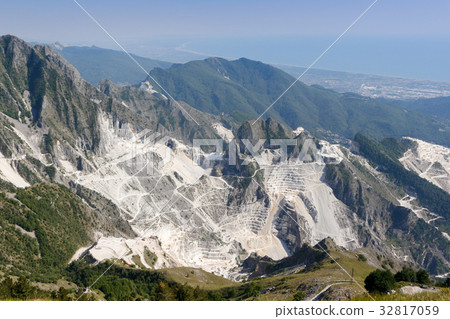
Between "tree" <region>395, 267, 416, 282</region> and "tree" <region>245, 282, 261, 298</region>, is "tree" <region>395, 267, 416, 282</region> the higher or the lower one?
the higher one

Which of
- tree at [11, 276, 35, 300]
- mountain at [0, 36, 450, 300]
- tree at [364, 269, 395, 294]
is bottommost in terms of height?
mountain at [0, 36, 450, 300]

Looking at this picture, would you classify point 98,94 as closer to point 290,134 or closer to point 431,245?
point 290,134

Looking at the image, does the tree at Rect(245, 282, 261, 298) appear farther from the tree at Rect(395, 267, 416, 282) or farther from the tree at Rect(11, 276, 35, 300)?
the tree at Rect(11, 276, 35, 300)

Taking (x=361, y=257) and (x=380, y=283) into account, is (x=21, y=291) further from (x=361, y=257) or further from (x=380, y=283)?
(x=361, y=257)

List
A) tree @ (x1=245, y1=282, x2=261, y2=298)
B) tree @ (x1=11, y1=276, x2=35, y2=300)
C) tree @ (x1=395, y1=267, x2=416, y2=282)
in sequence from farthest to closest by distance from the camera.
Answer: tree @ (x1=245, y1=282, x2=261, y2=298)
tree @ (x1=395, y1=267, x2=416, y2=282)
tree @ (x1=11, y1=276, x2=35, y2=300)

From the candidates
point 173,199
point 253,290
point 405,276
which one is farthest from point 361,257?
point 173,199

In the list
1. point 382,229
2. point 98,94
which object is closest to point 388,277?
point 382,229

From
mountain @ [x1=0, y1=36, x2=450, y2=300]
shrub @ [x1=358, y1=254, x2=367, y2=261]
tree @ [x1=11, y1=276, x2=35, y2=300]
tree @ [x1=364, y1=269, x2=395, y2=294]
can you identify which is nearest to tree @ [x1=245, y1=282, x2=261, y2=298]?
mountain @ [x1=0, y1=36, x2=450, y2=300]

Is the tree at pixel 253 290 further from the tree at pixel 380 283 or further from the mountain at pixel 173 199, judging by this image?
the tree at pixel 380 283

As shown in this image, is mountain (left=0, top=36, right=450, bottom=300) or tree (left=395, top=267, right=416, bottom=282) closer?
tree (left=395, top=267, right=416, bottom=282)

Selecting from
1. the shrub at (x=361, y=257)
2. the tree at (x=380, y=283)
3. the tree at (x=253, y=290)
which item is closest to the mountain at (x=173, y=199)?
the shrub at (x=361, y=257)
